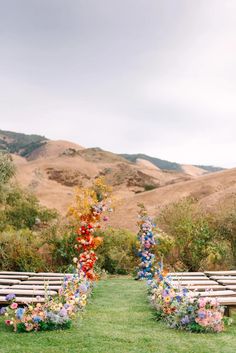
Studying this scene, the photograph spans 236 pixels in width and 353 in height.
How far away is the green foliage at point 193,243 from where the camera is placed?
51.3ft

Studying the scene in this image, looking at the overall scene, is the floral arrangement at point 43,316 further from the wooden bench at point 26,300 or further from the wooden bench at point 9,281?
the wooden bench at point 9,281

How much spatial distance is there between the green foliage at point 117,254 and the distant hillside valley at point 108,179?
17.1 metres

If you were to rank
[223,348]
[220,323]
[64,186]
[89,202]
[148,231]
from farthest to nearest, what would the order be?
1. [64,186]
2. [148,231]
3. [89,202]
4. [220,323]
5. [223,348]

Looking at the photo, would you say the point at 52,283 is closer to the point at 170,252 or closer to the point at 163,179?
the point at 170,252

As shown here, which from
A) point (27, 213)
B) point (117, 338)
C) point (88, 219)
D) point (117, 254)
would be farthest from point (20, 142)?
point (117, 338)

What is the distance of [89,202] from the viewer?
11977mm

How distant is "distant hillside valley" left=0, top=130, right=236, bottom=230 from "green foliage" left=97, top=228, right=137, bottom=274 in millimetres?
17064

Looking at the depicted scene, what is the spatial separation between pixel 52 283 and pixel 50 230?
590 centimetres

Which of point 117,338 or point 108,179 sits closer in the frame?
point 117,338

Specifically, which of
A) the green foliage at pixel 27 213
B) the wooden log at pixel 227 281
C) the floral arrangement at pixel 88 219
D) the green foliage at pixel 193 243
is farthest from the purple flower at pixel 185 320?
the green foliage at pixel 27 213

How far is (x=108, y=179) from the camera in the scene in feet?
296

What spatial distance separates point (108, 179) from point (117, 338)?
274ft

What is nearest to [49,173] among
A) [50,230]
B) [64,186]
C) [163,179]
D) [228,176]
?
[64,186]

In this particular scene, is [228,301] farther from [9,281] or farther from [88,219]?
[9,281]
